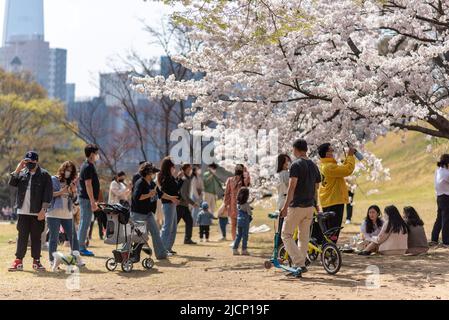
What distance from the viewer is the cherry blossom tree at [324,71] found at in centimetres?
1302

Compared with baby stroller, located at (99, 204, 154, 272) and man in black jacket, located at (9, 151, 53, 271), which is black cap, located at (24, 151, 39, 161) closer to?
man in black jacket, located at (9, 151, 53, 271)

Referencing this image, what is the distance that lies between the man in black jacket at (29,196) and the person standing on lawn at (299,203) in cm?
354

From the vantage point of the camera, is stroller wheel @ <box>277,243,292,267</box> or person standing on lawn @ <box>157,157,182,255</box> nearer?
stroller wheel @ <box>277,243,292,267</box>

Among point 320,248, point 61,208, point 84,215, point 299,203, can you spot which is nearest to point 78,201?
point 84,215

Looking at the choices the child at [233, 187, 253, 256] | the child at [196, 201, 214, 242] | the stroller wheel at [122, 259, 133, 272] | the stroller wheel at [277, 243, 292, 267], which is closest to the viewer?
the stroller wheel at [122, 259, 133, 272]

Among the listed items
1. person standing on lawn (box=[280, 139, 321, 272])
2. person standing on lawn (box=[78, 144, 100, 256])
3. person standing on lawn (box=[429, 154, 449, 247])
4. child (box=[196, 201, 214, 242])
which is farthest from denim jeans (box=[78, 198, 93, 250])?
person standing on lawn (box=[429, 154, 449, 247])

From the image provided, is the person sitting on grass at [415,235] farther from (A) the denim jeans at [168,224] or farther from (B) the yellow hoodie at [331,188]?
(A) the denim jeans at [168,224]

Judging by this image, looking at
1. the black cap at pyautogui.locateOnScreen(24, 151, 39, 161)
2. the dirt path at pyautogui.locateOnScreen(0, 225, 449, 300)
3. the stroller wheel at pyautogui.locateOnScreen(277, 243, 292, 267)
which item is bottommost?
the dirt path at pyautogui.locateOnScreen(0, 225, 449, 300)

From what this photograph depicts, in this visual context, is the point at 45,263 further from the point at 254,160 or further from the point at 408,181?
the point at 408,181

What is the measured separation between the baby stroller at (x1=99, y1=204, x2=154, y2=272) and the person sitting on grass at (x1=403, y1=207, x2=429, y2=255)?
4.61 m

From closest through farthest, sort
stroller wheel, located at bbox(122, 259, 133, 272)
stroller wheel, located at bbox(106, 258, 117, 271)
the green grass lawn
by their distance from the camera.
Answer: stroller wheel, located at bbox(122, 259, 133, 272), stroller wheel, located at bbox(106, 258, 117, 271), the green grass lawn

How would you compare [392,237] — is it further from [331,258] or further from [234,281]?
[234,281]

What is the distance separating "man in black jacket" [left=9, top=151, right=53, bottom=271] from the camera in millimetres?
10750
